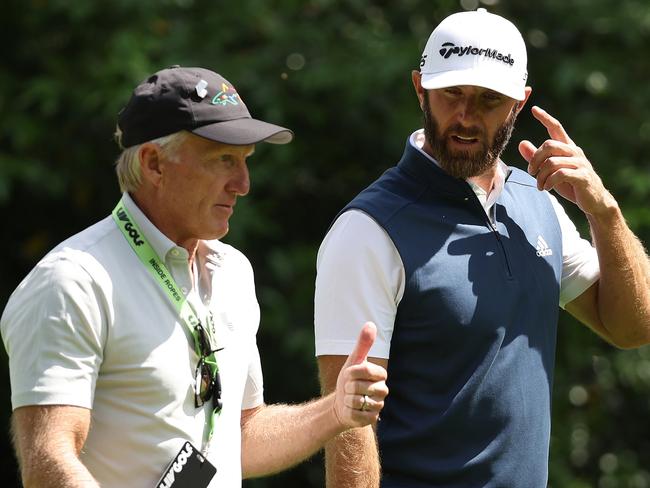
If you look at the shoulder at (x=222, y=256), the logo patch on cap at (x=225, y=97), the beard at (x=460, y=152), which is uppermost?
the logo patch on cap at (x=225, y=97)

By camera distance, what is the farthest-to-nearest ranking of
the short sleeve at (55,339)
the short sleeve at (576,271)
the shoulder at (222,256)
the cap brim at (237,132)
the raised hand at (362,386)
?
the short sleeve at (576,271) → the shoulder at (222,256) → the cap brim at (237,132) → the raised hand at (362,386) → the short sleeve at (55,339)

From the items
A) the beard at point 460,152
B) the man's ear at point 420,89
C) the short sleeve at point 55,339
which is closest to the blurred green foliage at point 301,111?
the man's ear at point 420,89

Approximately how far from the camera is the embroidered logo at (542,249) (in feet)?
11.8

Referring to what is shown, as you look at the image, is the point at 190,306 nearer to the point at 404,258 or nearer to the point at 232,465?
the point at 232,465

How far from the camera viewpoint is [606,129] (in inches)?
276

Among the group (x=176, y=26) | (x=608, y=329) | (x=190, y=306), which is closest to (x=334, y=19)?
(x=176, y=26)

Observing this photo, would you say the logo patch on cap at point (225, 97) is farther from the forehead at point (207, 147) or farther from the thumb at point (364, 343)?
the thumb at point (364, 343)

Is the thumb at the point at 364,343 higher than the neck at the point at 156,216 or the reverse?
the reverse

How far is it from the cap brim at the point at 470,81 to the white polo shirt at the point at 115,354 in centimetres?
85

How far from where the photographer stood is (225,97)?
3.14m

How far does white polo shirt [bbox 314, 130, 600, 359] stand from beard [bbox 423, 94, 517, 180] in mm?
282

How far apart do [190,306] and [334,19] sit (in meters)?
4.45

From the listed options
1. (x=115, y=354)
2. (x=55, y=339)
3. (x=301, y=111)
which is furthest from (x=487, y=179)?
(x=301, y=111)

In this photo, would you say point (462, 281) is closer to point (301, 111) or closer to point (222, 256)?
point (222, 256)
